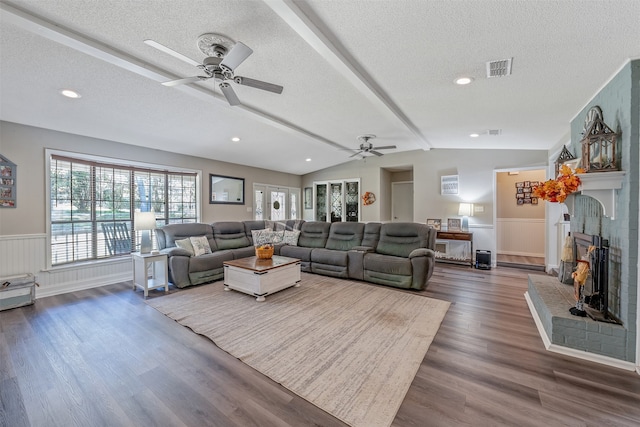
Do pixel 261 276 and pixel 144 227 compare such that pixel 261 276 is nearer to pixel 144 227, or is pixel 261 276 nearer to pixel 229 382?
pixel 229 382

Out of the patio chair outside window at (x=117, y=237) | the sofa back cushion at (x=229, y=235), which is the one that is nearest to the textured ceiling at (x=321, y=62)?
the patio chair outside window at (x=117, y=237)

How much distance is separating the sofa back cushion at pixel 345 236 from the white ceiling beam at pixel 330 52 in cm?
237

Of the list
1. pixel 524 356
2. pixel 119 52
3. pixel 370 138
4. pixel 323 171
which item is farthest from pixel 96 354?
pixel 323 171

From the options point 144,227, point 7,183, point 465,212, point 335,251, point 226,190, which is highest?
point 226,190

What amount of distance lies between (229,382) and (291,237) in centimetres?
404

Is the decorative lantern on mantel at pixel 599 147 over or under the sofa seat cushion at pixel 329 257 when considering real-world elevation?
over

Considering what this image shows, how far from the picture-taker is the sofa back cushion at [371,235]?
16.7ft

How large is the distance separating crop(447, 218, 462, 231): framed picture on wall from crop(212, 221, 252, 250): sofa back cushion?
4696 mm

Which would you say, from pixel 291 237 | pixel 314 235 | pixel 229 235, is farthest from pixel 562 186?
pixel 229 235

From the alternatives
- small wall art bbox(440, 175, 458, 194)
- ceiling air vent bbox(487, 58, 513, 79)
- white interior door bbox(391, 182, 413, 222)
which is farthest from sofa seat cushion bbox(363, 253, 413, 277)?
white interior door bbox(391, 182, 413, 222)

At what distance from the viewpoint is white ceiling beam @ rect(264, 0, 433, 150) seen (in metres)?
1.83

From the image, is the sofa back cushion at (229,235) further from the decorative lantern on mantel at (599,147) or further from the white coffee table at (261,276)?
the decorative lantern on mantel at (599,147)

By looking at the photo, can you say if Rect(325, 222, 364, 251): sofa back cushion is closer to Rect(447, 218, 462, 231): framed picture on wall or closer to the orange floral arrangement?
Rect(447, 218, 462, 231): framed picture on wall

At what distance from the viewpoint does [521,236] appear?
658cm
